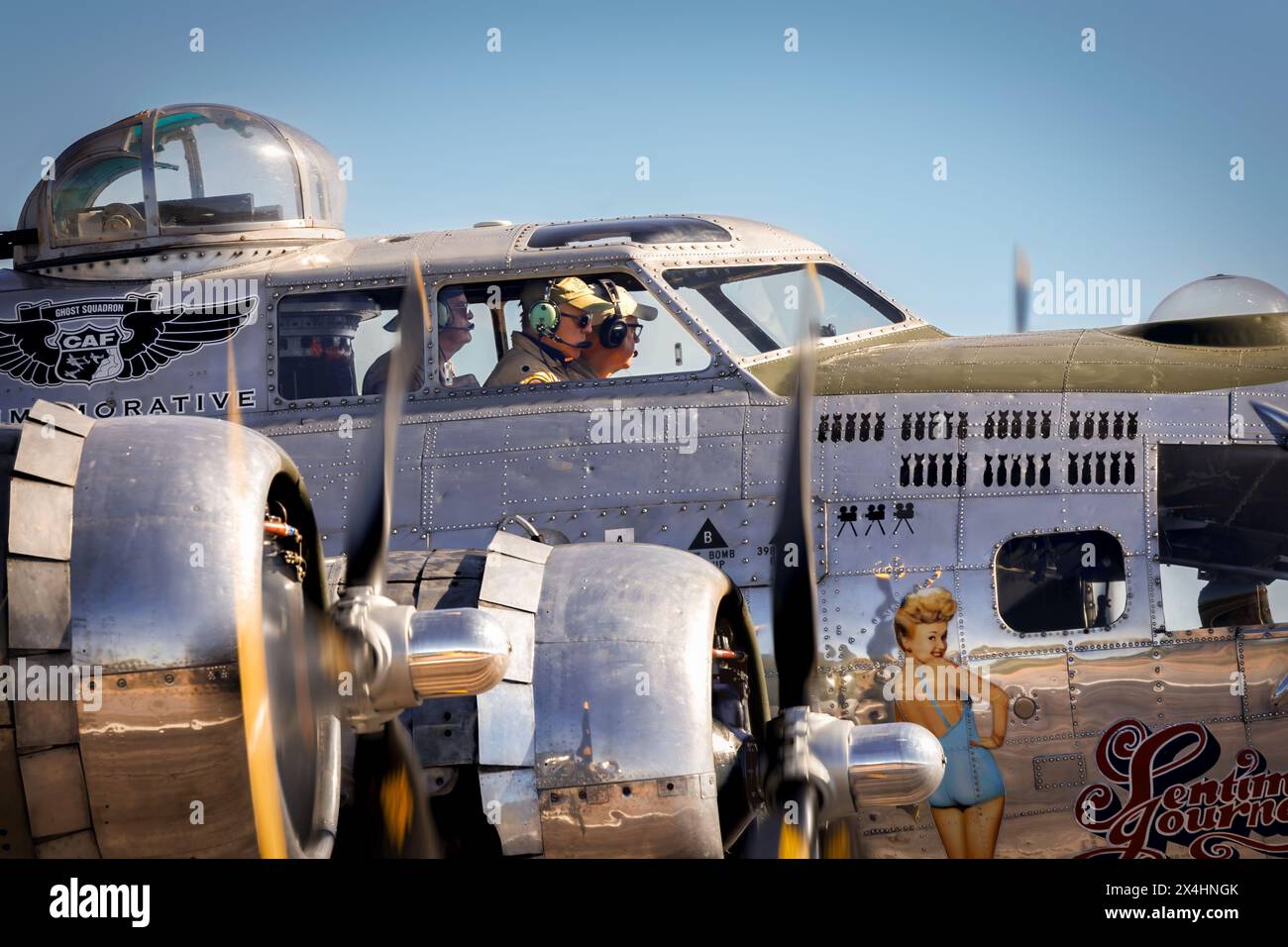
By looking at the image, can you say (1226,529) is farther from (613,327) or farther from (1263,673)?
(613,327)

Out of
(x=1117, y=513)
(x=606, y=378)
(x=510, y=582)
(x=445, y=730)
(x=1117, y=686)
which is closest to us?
(x=445, y=730)

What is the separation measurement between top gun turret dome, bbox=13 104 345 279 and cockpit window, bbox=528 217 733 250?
7.14ft

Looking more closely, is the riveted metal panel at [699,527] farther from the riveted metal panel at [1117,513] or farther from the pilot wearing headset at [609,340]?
the riveted metal panel at [1117,513]

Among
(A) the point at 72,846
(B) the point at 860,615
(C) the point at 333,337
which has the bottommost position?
Answer: (A) the point at 72,846

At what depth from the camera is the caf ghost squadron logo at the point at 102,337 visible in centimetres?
1217

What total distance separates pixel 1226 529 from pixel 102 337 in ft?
28.2

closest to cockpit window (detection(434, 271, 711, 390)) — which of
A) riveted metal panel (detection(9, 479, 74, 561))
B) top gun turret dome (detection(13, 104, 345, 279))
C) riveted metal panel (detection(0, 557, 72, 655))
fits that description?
top gun turret dome (detection(13, 104, 345, 279))

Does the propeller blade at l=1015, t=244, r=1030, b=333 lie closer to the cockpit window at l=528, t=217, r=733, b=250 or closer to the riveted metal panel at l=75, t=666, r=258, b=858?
the cockpit window at l=528, t=217, r=733, b=250

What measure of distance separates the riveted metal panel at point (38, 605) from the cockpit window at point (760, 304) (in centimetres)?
655

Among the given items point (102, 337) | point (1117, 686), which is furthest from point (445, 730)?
point (102, 337)

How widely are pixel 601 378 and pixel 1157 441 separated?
4033 mm

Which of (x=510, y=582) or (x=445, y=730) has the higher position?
(x=510, y=582)

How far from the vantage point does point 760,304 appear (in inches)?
495
